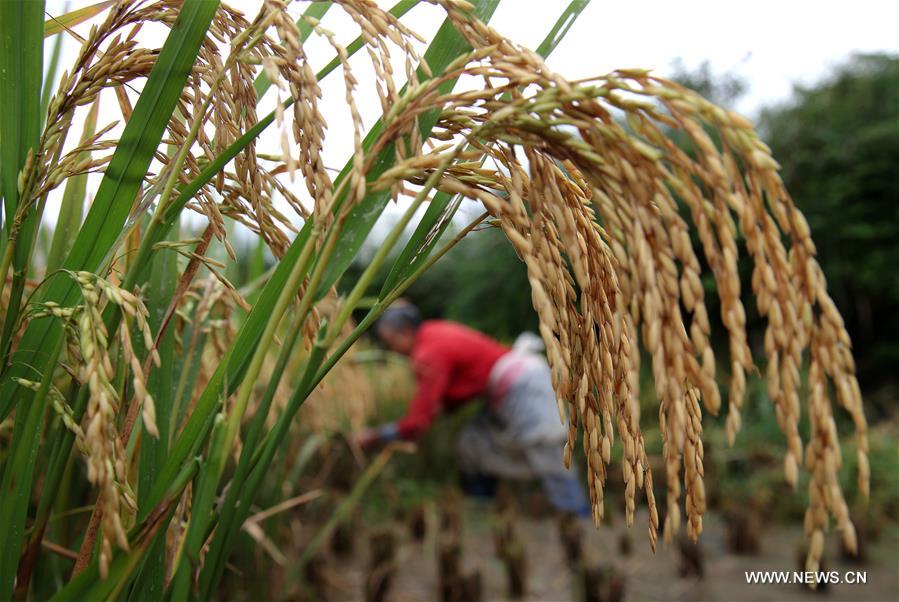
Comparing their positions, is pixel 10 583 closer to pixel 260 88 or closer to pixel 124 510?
pixel 124 510

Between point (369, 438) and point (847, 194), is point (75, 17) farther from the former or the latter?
point (847, 194)

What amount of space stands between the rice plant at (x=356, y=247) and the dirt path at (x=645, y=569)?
114 inches

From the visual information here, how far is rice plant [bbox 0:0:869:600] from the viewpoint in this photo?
0.71m

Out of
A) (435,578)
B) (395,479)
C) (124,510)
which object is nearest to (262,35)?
(124,510)

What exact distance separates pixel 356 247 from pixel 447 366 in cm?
505

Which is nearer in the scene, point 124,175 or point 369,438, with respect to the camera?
point 124,175

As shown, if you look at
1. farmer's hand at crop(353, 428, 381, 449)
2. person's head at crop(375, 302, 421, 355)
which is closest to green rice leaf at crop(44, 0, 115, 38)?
farmer's hand at crop(353, 428, 381, 449)

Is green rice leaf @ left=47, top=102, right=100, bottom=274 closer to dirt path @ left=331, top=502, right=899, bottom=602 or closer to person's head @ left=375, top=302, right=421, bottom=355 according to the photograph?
dirt path @ left=331, top=502, right=899, bottom=602

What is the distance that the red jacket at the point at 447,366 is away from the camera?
18.4ft

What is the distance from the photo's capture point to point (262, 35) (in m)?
0.84

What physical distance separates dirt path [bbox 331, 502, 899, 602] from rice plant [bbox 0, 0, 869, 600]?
289cm

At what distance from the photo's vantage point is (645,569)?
14.3 ft

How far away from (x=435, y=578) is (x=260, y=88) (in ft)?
11.7

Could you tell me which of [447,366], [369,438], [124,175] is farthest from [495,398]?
[124,175]
